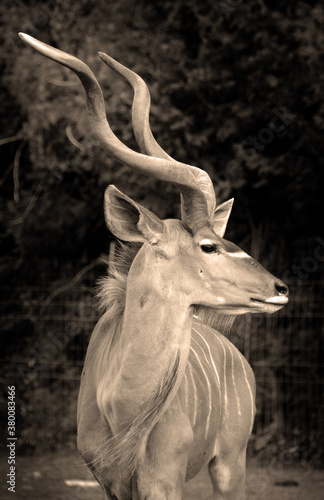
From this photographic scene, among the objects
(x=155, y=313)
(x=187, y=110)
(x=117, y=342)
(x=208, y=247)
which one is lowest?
(x=117, y=342)

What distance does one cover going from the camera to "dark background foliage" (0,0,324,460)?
5.98 m

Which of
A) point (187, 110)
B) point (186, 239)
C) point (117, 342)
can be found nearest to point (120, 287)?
point (117, 342)

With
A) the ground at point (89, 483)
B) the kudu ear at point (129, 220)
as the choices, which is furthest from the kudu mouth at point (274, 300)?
the ground at point (89, 483)

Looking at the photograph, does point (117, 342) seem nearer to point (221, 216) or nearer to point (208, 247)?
point (208, 247)

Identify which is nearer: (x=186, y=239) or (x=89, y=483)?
(x=186, y=239)

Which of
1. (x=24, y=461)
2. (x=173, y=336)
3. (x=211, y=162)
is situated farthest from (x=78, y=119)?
(x=173, y=336)

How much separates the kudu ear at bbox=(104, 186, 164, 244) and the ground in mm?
2909

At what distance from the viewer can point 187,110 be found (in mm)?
6367

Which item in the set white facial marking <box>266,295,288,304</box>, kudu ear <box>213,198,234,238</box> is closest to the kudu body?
white facial marking <box>266,295,288,304</box>

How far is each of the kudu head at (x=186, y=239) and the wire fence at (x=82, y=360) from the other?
3052 mm

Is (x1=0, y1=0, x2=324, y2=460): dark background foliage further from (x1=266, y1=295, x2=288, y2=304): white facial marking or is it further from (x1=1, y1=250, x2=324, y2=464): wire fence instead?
(x1=266, y1=295, x2=288, y2=304): white facial marking

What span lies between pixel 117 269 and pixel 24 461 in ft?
12.0

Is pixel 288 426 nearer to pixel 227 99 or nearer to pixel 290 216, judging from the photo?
pixel 290 216

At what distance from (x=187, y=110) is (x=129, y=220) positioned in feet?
12.2
